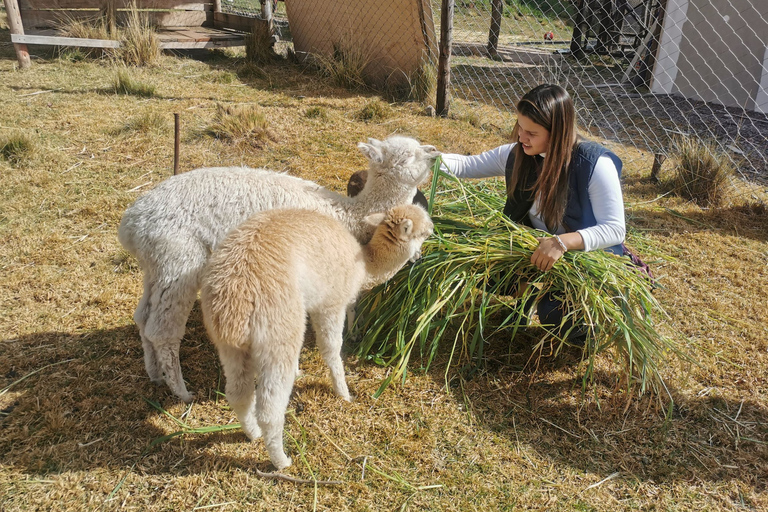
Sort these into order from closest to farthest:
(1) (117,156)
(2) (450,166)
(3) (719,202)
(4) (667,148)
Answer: (2) (450,166), (3) (719,202), (1) (117,156), (4) (667,148)

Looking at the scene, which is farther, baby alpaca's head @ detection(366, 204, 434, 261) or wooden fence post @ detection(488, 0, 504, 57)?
wooden fence post @ detection(488, 0, 504, 57)

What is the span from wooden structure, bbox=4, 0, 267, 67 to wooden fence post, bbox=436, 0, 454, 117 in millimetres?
3999

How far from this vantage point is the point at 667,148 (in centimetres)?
666

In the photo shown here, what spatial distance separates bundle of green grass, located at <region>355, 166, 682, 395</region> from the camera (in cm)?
299

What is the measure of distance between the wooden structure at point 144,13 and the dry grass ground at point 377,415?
4330 millimetres

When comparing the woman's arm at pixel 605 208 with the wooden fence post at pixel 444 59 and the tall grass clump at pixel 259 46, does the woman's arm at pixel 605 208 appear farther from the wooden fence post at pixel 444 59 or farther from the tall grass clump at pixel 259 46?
the tall grass clump at pixel 259 46

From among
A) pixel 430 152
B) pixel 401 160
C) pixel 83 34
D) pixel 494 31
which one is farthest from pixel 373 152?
pixel 494 31

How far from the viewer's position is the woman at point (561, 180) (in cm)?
290

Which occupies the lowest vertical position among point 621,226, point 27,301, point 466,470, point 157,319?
point 466,470

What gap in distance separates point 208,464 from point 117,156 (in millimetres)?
4323

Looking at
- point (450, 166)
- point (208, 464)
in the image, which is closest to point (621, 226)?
point (450, 166)

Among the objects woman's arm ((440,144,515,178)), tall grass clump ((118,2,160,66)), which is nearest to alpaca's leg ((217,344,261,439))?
woman's arm ((440,144,515,178))

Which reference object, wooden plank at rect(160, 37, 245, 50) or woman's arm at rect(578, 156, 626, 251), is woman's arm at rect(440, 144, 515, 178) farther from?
wooden plank at rect(160, 37, 245, 50)

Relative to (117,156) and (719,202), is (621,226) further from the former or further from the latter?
(117,156)
